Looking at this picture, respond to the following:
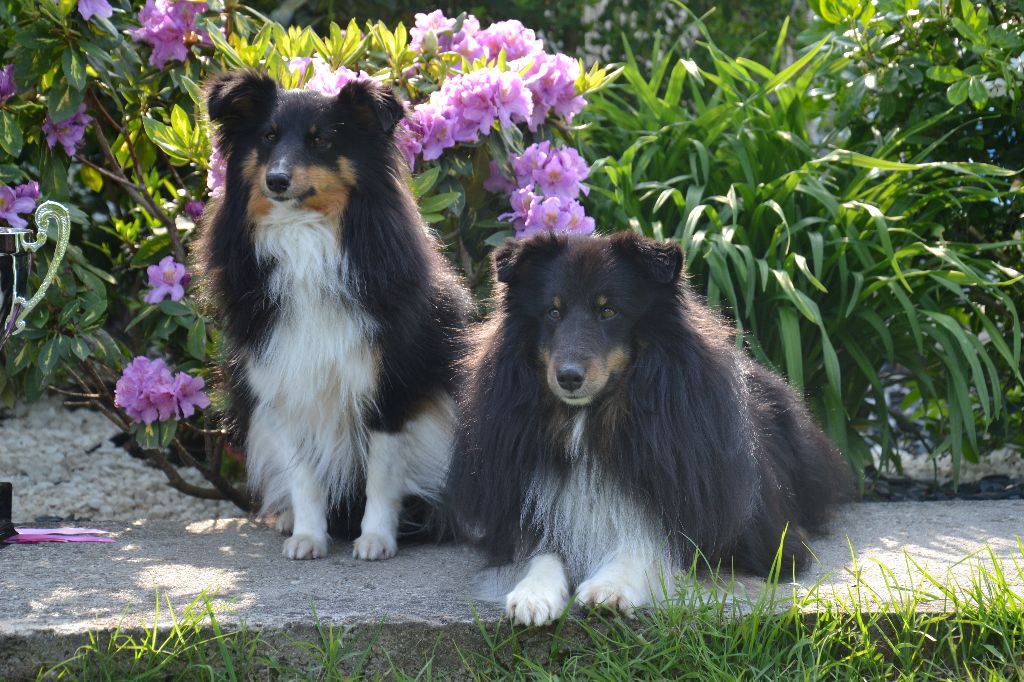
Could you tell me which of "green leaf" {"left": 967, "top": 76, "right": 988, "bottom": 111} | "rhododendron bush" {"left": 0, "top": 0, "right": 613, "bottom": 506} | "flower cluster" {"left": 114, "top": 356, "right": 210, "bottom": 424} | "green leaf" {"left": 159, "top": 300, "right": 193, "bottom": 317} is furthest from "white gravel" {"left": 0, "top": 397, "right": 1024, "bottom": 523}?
"green leaf" {"left": 967, "top": 76, "right": 988, "bottom": 111}

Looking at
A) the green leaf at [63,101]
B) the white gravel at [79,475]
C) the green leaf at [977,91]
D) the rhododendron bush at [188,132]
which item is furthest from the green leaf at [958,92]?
the white gravel at [79,475]

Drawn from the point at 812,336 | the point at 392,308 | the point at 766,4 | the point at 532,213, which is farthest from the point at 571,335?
the point at 766,4

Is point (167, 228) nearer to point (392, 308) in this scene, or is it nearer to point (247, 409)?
point (247, 409)

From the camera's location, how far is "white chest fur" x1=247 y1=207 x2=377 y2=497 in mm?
3482

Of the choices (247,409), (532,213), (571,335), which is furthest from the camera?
(532,213)

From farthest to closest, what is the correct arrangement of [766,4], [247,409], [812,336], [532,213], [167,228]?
[766,4] < [812,336] < [167,228] < [532,213] < [247,409]

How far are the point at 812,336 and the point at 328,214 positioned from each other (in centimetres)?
217

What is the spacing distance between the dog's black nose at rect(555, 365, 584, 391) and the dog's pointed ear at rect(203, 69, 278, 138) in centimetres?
128

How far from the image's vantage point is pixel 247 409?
12.5ft

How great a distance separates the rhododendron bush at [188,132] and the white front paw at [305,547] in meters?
0.67

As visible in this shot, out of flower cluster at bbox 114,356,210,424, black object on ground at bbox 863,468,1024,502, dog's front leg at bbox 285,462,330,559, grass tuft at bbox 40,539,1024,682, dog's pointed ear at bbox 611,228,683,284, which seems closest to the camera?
grass tuft at bbox 40,539,1024,682

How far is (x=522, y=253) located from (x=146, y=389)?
5.25 ft

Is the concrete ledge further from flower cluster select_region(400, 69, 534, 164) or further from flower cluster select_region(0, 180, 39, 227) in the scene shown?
flower cluster select_region(400, 69, 534, 164)

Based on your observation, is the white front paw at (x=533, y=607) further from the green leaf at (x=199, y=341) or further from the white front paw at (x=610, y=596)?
the green leaf at (x=199, y=341)
